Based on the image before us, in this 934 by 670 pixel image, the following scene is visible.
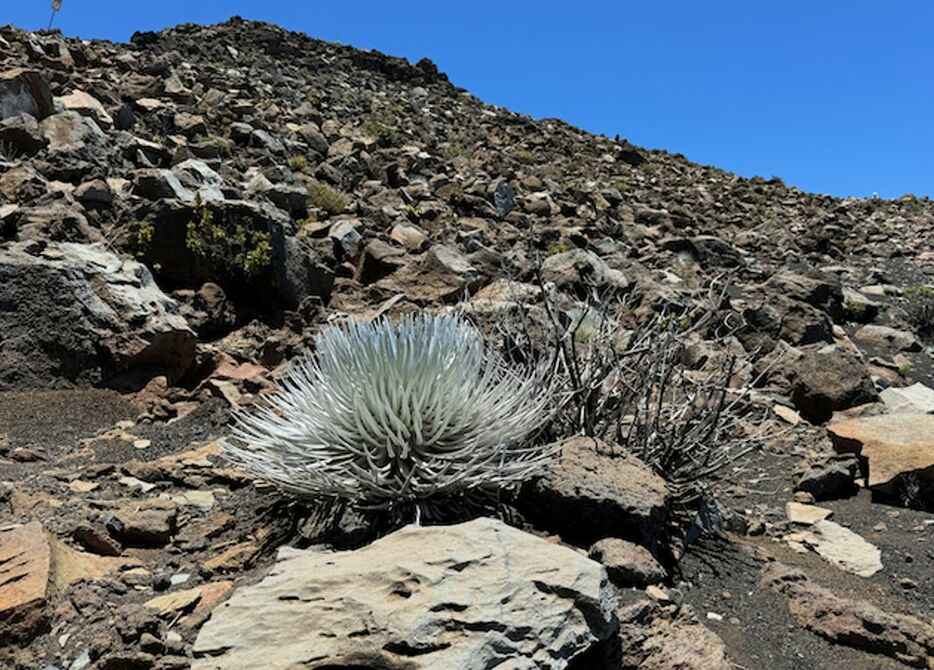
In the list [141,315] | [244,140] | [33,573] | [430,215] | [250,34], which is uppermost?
[250,34]

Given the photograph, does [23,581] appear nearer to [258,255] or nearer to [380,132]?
[258,255]

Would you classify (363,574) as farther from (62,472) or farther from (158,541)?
(62,472)

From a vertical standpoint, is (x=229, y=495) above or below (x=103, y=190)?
below

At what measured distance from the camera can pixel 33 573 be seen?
1.92m

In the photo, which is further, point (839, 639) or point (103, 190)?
point (103, 190)

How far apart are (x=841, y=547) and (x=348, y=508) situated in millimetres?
1775

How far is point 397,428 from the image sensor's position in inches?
86.7

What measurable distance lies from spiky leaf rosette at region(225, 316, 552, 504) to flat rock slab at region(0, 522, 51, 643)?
1.82 ft

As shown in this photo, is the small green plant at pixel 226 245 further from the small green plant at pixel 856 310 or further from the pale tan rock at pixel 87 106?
the small green plant at pixel 856 310

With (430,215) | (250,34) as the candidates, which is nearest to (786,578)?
(430,215)

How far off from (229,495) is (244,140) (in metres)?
6.20

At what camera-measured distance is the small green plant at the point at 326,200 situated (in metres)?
6.59

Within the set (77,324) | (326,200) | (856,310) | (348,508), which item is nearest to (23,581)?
(348,508)

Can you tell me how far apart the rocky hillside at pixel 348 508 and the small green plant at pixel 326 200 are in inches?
1.2
